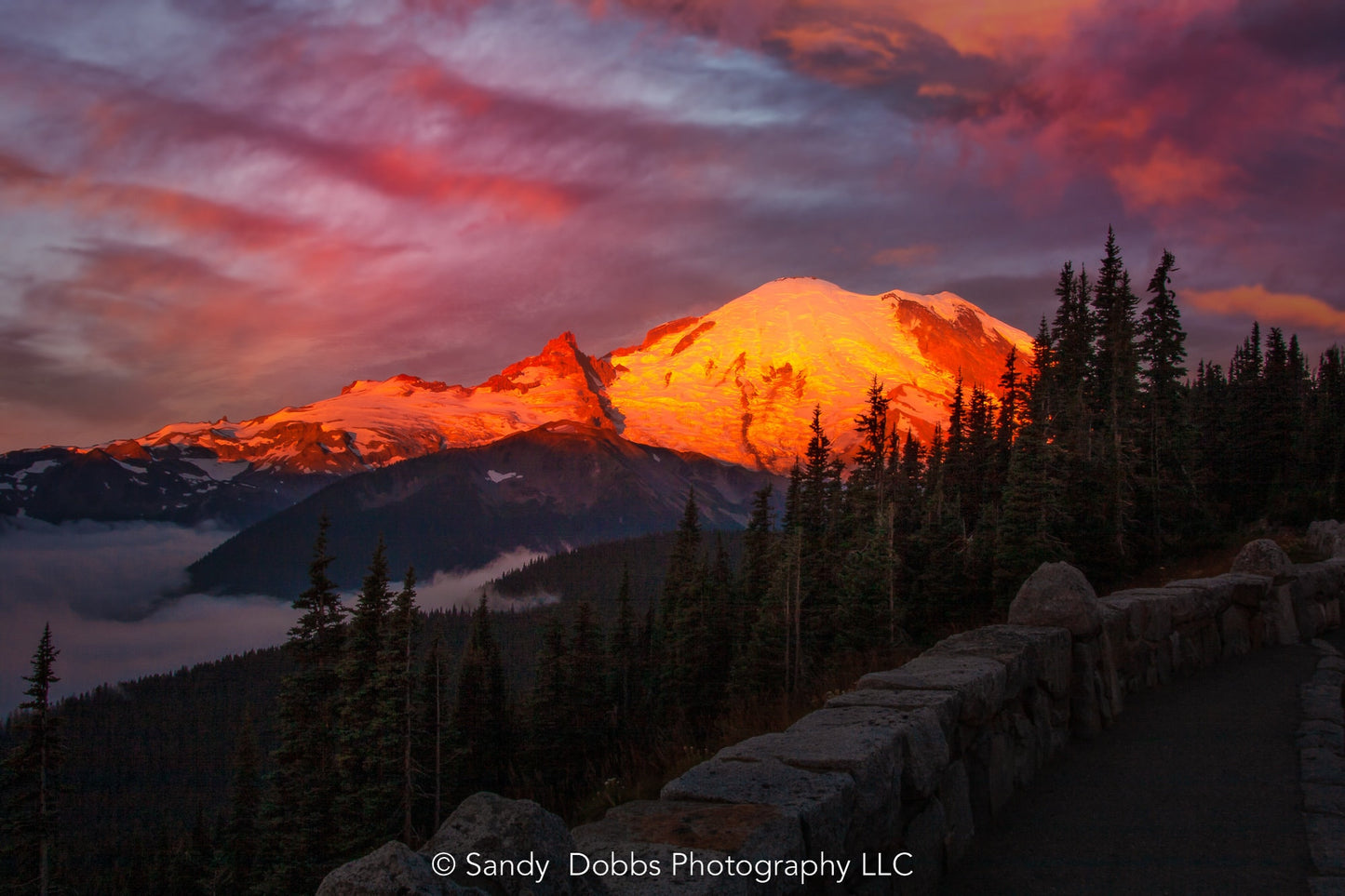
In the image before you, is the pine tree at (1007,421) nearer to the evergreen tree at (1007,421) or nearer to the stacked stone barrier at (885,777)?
the evergreen tree at (1007,421)

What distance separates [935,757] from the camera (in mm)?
6105

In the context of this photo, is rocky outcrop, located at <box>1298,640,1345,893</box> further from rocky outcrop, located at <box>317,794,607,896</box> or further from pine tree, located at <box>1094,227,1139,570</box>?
pine tree, located at <box>1094,227,1139,570</box>

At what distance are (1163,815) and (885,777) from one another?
3852mm

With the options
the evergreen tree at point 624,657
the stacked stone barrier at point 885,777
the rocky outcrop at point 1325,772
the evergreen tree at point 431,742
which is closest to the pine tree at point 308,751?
the evergreen tree at point 431,742

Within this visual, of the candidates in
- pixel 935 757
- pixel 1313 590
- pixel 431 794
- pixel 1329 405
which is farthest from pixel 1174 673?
pixel 1329 405

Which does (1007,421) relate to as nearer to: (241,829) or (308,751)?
(308,751)

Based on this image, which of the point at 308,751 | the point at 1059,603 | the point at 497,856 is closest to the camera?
the point at 497,856

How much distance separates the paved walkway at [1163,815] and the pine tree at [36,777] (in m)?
38.0

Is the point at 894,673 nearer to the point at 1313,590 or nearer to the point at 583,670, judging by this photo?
the point at 1313,590

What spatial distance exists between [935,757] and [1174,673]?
8889mm

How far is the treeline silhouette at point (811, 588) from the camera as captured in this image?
32.7 meters

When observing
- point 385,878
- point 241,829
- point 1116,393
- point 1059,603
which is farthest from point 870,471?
point 385,878

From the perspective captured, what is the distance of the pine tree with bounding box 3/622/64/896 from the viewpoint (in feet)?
109

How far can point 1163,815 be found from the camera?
7.45 m
